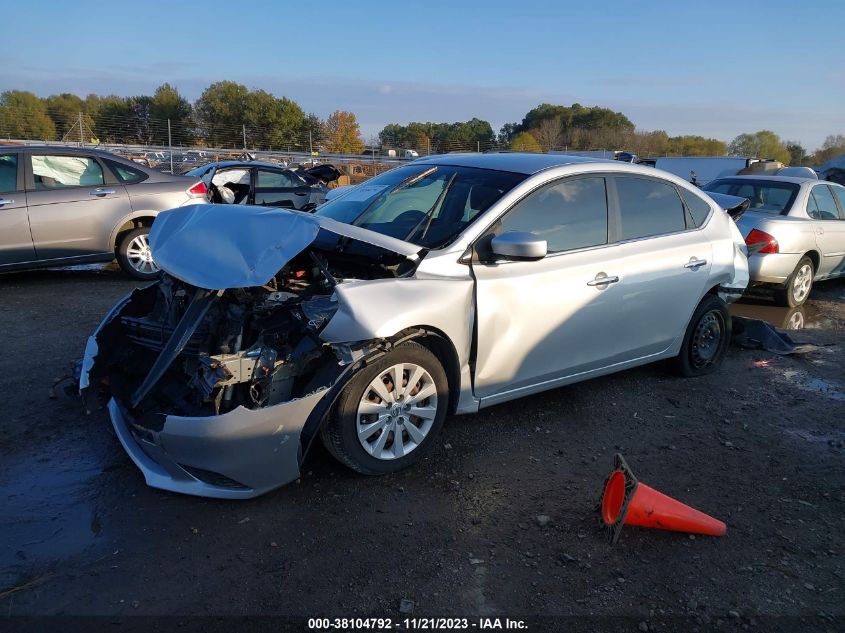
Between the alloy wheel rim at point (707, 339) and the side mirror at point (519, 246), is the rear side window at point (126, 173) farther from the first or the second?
the alloy wheel rim at point (707, 339)

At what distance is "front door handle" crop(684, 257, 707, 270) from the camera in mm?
4949

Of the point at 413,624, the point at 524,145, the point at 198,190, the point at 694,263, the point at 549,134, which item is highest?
the point at 549,134

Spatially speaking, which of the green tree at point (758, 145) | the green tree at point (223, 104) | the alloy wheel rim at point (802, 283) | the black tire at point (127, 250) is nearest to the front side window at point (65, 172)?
the black tire at point (127, 250)

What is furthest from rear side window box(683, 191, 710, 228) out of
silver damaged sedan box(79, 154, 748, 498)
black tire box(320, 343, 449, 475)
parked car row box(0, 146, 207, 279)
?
parked car row box(0, 146, 207, 279)

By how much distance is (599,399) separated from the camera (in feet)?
16.3

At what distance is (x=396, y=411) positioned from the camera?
357 cm

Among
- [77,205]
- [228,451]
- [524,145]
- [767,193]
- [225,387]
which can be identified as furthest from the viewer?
[524,145]

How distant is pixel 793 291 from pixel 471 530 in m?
7.03

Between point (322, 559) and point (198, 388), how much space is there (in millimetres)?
1057

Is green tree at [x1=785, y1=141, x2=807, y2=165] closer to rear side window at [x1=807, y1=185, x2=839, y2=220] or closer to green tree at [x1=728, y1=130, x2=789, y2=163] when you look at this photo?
green tree at [x1=728, y1=130, x2=789, y2=163]

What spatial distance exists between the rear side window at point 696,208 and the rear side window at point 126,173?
6.58 metres

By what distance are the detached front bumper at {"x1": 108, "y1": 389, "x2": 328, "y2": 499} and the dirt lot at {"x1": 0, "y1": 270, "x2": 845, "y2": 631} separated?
0.18m

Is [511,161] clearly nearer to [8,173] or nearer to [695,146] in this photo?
[8,173]

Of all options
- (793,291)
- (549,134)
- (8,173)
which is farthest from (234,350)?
(549,134)
